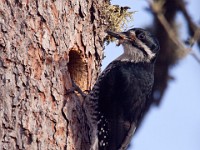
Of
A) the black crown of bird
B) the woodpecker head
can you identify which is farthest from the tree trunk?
the woodpecker head

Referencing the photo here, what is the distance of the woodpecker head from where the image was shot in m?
4.91

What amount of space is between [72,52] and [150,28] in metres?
0.79

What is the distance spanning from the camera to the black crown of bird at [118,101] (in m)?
4.37

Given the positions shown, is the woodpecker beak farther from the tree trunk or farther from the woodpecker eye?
the tree trunk

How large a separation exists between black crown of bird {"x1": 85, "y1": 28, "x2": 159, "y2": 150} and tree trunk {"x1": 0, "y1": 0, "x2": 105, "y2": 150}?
0.19 meters

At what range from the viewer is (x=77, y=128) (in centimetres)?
410

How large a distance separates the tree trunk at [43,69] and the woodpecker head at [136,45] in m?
0.62

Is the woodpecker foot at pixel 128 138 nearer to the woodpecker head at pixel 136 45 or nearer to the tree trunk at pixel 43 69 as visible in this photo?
the tree trunk at pixel 43 69

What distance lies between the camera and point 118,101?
4480mm

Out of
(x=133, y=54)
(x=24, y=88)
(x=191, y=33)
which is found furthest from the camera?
(x=133, y=54)

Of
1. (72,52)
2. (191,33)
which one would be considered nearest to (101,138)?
(72,52)

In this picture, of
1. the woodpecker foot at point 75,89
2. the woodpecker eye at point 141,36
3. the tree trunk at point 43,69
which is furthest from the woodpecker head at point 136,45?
the woodpecker foot at point 75,89

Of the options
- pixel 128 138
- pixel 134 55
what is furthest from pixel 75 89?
pixel 134 55

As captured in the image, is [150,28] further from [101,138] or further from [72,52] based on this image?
[101,138]
